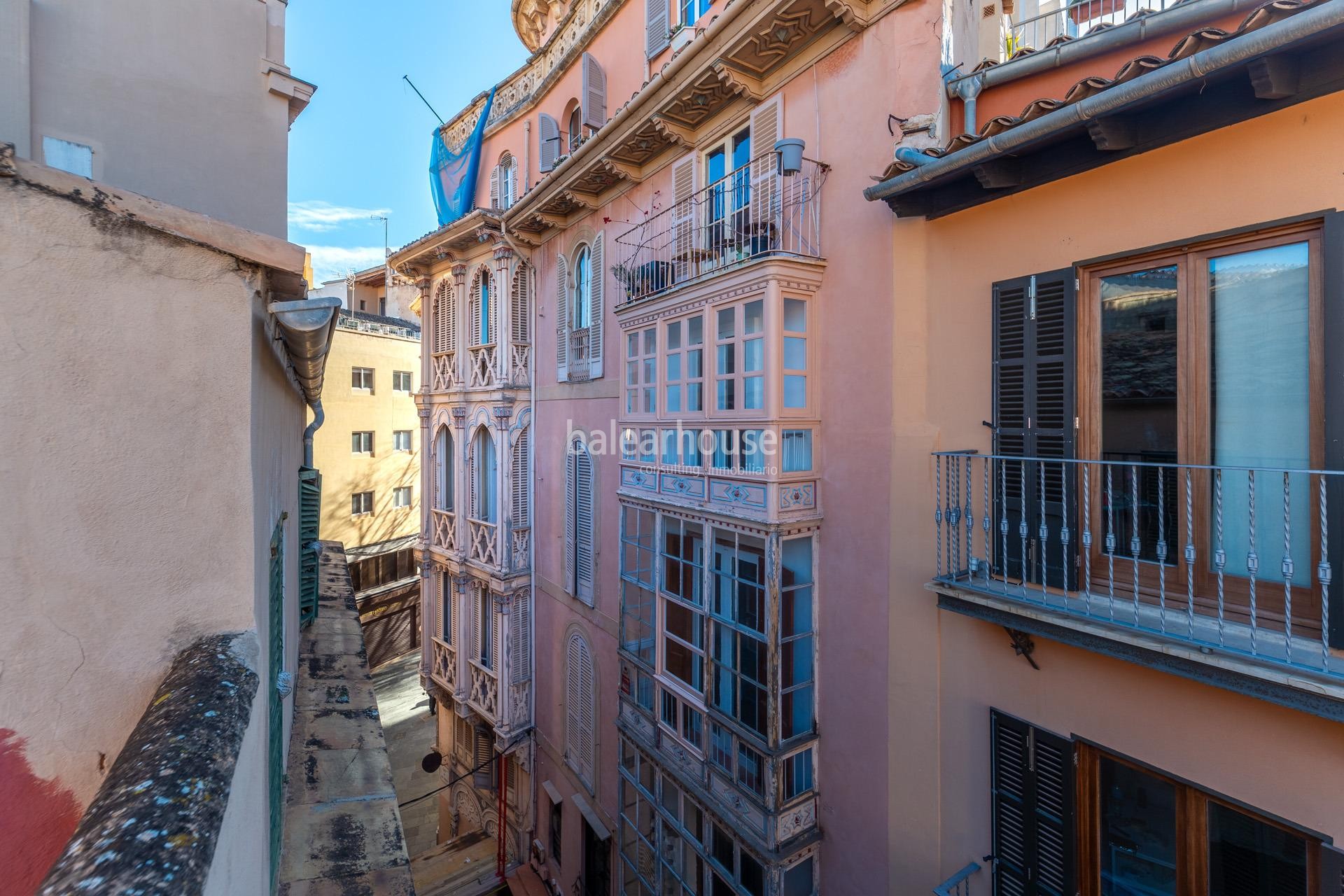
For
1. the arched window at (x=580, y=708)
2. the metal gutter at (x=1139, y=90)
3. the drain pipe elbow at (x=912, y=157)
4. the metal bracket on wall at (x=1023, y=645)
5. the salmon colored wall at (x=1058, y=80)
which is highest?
the salmon colored wall at (x=1058, y=80)

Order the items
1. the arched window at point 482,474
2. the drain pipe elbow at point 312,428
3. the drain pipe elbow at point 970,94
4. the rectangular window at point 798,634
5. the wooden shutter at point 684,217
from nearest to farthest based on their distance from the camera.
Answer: the drain pipe elbow at point 970,94 < the rectangular window at point 798,634 < the drain pipe elbow at point 312,428 < the wooden shutter at point 684,217 < the arched window at point 482,474

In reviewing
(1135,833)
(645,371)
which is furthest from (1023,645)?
(645,371)

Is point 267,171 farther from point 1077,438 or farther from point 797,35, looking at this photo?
point 1077,438

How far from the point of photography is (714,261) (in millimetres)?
7598

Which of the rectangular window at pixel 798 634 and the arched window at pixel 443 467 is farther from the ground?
the arched window at pixel 443 467

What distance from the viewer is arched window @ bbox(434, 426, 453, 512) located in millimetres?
14641

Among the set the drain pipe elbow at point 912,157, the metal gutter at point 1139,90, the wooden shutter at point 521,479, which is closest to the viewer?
the metal gutter at point 1139,90

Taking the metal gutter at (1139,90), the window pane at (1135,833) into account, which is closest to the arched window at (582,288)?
Result: the metal gutter at (1139,90)

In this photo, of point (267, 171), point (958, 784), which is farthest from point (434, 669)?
point (958, 784)

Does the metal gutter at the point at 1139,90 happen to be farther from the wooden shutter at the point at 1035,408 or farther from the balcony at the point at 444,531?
the balcony at the point at 444,531

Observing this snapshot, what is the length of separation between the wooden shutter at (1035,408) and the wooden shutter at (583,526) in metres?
6.89

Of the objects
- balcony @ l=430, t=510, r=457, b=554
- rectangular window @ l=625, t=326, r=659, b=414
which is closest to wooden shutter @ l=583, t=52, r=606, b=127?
rectangular window @ l=625, t=326, r=659, b=414

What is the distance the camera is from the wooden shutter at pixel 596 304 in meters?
10.2

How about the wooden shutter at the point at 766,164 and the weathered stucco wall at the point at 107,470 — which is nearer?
the weathered stucco wall at the point at 107,470
